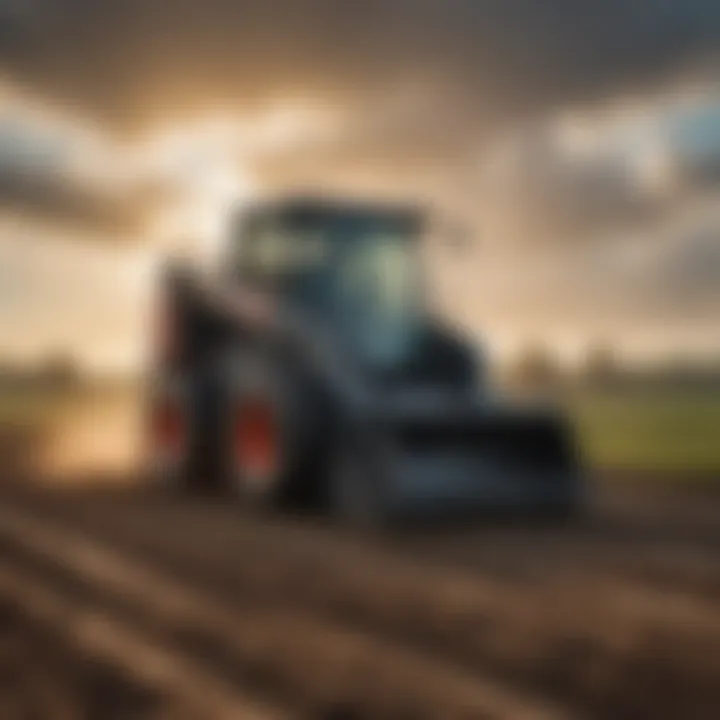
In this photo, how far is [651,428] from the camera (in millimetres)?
13047

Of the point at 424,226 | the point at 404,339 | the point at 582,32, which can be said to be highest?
the point at 582,32

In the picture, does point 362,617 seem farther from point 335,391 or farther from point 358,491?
point 335,391

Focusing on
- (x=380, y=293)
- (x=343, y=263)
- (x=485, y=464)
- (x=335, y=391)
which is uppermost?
(x=343, y=263)

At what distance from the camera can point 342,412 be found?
19.0 feet

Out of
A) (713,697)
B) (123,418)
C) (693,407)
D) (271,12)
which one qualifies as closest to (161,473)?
(271,12)

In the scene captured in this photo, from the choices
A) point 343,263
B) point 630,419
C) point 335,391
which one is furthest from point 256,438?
point 630,419

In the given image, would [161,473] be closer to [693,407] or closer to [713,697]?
[713,697]

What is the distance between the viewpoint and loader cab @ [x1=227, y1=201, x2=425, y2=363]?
666 centimetres

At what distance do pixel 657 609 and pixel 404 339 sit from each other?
3.18 metres

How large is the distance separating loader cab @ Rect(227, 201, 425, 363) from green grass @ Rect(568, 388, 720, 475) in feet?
3.77

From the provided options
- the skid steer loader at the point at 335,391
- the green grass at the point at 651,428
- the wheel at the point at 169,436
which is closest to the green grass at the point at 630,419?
the green grass at the point at 651,428

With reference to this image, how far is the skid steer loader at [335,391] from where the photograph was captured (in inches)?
224

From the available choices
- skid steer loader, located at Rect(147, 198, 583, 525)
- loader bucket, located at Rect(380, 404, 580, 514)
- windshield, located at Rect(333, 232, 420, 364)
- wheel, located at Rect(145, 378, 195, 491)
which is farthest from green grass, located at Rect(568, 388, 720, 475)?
wheel, located at Rect(145, 378, 195, 491)

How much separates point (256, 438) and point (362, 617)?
2681 millimetres
